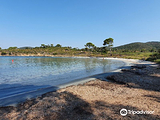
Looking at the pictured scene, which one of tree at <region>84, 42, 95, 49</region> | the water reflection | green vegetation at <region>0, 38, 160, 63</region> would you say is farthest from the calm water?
tree at <region>84, 42, 95, 49</region>

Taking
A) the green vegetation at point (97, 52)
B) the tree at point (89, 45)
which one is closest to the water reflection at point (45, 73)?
the green vegetation at point (97, 52)

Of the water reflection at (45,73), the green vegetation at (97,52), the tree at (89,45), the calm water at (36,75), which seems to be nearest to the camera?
the calm water at (36,75)

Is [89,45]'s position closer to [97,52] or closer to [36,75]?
[97,52]

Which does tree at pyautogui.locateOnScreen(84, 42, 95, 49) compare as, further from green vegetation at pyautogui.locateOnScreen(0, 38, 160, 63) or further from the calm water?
the calm water

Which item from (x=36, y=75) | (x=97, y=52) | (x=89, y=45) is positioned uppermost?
(x=89, y=45)

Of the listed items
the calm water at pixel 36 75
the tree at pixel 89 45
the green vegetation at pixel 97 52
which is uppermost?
the tree at pixel 89 45

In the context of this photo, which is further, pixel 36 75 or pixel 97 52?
pixel 97 52

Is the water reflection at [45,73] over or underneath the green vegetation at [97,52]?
underneath

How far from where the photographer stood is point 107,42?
76.9m

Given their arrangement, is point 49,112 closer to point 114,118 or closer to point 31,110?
point 31,110

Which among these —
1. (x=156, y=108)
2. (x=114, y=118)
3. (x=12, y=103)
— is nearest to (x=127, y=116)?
(x=114, y=118)

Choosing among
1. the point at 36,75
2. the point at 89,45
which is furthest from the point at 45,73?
the point at 89,45

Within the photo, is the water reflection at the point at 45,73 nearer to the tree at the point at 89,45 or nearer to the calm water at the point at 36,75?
the calm water at the point at 36,75

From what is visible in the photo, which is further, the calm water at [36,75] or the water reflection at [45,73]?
the water reflection at [45,73]
